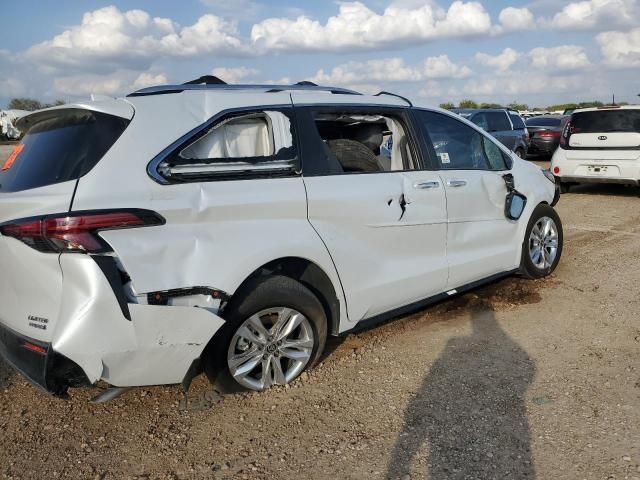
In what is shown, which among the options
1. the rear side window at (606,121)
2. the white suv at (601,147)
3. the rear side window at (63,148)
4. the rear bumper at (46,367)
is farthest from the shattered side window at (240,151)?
the rear side window at (606,121)

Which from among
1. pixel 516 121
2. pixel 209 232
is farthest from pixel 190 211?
pixel 516 121

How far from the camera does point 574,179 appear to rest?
10.1 m

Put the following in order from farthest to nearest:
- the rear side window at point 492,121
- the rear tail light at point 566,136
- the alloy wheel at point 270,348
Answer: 1. the rear side window at point 492,121
2. the rear tail light at point 566,136
3. the alloy wheel at point 270,348

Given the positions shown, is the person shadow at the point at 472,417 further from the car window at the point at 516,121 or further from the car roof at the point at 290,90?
the car window at the point at 516,121

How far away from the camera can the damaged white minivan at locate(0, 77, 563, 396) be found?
264cm

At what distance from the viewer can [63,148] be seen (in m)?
2.86

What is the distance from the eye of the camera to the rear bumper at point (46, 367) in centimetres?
265

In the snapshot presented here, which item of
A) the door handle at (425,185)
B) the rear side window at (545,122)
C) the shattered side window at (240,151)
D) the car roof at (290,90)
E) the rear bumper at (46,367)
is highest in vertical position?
the car roof at (290,90)

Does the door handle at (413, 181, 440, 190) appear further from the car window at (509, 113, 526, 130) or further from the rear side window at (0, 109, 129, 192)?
the car window at (509, 113, 526, 130)

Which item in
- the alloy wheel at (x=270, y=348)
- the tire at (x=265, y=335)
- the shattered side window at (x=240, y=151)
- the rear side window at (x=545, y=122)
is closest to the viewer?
the shattered side window at (x=240, y=151)

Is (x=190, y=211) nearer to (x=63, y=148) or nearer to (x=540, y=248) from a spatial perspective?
(x=63, y=148)

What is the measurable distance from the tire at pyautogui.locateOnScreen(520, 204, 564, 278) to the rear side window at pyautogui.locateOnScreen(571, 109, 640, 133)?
5.19 meters

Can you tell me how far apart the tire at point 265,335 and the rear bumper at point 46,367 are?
2.18ft

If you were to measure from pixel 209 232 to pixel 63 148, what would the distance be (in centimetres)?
85
